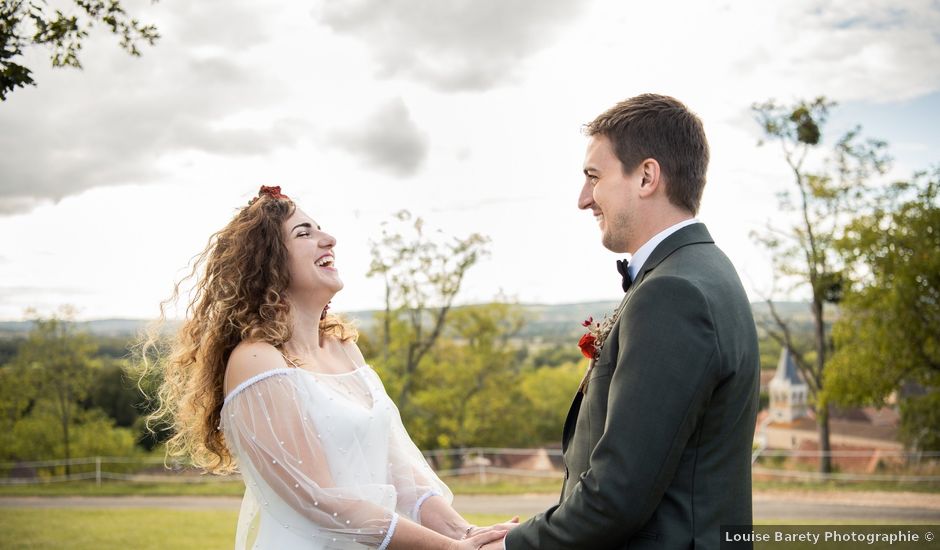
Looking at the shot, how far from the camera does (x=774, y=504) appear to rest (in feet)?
51.2

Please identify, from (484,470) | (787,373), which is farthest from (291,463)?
(787,373)

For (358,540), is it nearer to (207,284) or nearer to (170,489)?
(207,284)

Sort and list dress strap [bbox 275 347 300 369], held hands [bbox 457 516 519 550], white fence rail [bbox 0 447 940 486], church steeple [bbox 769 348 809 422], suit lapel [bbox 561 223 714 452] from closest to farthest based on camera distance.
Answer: suit lapel [bbox 561 223 714 452]
held hands [bbox 457 516 519 550]
dress strap [bbox 275 347 300 369]
white fence rail [bbox 0 447 940 486]
church steeple [bbox 769 348 809 422]

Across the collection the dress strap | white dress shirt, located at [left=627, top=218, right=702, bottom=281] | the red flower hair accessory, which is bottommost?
the dress strap

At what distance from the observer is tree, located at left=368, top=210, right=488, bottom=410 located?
25938mm

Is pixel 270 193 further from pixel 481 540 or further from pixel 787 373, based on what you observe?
pixel 787 373

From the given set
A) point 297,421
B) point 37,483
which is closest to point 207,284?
point 297,421

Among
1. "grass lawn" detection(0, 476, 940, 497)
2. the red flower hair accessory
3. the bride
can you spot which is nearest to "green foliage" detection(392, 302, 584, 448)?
"grass lawn" detection(0, 476, 940, 497)

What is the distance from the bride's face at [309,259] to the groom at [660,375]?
1554 millimetres

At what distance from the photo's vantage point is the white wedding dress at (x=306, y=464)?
3232 mm

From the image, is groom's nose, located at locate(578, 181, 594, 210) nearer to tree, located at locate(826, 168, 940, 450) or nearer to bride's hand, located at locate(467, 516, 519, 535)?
bride's hand, located at locate(467, 516, 519, 535)

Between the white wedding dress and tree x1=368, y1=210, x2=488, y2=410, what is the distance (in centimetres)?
2207

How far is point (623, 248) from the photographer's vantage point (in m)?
2.58

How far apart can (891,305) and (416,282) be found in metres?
14.3
